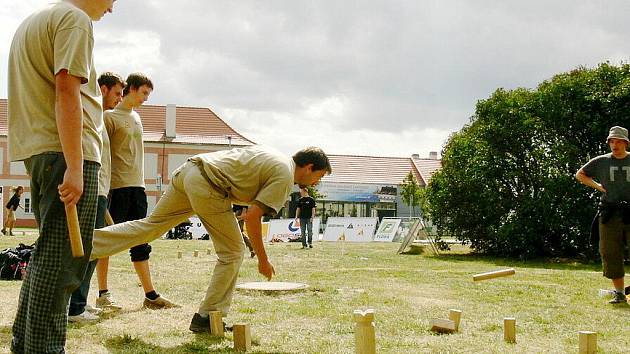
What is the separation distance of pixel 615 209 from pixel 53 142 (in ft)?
21.9

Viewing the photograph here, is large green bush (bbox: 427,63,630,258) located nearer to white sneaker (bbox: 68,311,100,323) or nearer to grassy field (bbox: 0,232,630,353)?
grassy field (bbox: 0,232,630,353)

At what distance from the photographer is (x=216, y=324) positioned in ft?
15.3

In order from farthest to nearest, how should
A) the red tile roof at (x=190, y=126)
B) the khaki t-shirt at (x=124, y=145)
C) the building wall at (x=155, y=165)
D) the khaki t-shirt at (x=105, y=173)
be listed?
the red tile roof at (x=190, y=126) → the building wall at (x=155, y=165) → the khaki t-shirt at (x=124, y=145) → the khaki t-shirt at (x=105, y=173)

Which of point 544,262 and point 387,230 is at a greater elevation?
point 387,230

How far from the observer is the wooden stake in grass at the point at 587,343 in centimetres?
417

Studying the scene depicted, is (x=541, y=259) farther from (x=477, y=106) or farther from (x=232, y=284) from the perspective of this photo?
(x=232, y=284)

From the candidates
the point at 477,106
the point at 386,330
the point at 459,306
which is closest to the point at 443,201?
the point at 477,106

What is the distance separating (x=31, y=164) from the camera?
3184 millimetres

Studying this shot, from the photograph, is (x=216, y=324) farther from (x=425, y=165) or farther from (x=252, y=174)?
(x=425, y=165)

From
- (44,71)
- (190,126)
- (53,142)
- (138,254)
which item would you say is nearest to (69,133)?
(53,142)

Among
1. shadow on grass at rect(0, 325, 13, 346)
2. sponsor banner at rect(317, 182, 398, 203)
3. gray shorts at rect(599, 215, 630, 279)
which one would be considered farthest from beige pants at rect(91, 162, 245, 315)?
sponsor banner at rect(317, 182, 398, 203)

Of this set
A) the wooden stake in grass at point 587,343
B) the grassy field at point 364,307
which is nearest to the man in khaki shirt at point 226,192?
the grassy field at point 364,307

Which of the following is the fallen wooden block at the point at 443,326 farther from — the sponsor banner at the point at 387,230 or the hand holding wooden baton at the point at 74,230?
the sponsor banner at the point at 387,230

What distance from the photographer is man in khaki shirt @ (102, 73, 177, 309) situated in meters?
5.68
